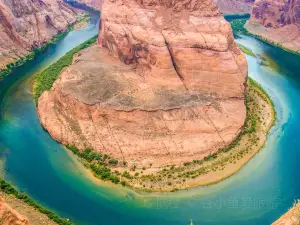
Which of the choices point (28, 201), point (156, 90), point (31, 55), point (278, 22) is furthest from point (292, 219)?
point (278, 22)

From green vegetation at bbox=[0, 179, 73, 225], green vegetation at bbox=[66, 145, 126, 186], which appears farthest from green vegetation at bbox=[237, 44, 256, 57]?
green vegetation at bbox=[0, 179, 73, 225]

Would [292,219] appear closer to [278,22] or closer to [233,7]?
[278,22]

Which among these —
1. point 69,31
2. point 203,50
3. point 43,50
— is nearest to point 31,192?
point 203,50

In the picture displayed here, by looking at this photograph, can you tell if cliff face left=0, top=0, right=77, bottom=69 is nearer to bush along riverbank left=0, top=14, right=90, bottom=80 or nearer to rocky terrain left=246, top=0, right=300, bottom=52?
bush along riverbank left=0, top=14, right=90, bottom=80

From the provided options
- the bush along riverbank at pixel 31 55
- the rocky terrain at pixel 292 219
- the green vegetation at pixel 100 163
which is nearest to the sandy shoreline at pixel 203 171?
the green vegetation at pixel 100 163

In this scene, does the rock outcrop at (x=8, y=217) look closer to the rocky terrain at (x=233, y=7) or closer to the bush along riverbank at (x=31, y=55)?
the bush along riverbank at (x=31, y=55)

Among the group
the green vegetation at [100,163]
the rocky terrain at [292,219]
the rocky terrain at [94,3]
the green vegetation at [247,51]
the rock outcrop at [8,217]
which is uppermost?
the rock outcrop at [8,217]

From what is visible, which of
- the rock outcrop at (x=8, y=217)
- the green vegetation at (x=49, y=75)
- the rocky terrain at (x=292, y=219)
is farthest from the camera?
the green vegetation at (x=49, y=75)

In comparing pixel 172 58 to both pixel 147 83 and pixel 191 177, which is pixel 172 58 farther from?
pixel 191 177
